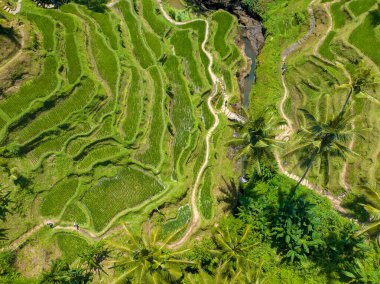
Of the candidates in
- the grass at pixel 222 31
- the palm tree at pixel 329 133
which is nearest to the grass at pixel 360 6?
the grass at pixel 222 31

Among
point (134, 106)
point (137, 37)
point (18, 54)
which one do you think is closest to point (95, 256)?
point (134, 106)

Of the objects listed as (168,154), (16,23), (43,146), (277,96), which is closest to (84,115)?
(43,146)

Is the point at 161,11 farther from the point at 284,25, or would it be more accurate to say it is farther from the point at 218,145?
the point at 218,145

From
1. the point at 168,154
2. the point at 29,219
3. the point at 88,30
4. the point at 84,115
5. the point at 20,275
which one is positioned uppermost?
the point at 88,30

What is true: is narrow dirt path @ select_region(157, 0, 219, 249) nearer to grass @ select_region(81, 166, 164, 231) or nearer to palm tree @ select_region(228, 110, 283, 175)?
grass @ select_region(81, 166, 164, 231)

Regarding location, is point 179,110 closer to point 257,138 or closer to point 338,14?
point 257,138

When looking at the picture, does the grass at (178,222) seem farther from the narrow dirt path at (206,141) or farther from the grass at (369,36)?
the grass at (369,36)
